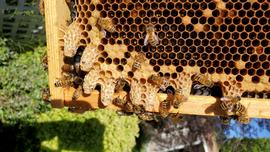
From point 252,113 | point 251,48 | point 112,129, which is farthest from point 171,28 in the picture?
point 112,129

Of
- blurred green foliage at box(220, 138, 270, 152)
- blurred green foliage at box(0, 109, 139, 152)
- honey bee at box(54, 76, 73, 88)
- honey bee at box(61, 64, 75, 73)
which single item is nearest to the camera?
honey bee at box(54, 76, 73, 88)

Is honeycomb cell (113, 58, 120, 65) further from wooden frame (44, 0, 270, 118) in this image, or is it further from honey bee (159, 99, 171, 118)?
honey bee (159, 99, 171, 118)

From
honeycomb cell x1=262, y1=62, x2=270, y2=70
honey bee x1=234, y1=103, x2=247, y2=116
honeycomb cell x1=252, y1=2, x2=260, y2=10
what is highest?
honeycomb cell x1=252, y1=2, x2=260, y2=10

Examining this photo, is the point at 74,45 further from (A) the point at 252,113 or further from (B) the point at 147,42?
(A) the point at 252,113

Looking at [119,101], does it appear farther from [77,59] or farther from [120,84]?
[77,59]

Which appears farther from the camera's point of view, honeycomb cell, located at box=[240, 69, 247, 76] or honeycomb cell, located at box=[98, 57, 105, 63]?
honeycomb cell, located at box=[98, 57, 105, 63]

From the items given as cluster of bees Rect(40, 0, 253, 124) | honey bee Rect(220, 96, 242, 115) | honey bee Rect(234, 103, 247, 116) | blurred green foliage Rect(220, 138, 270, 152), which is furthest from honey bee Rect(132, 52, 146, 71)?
blurred green foliage Rect(220, 138, 270, 152)

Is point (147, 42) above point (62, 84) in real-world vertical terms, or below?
above
